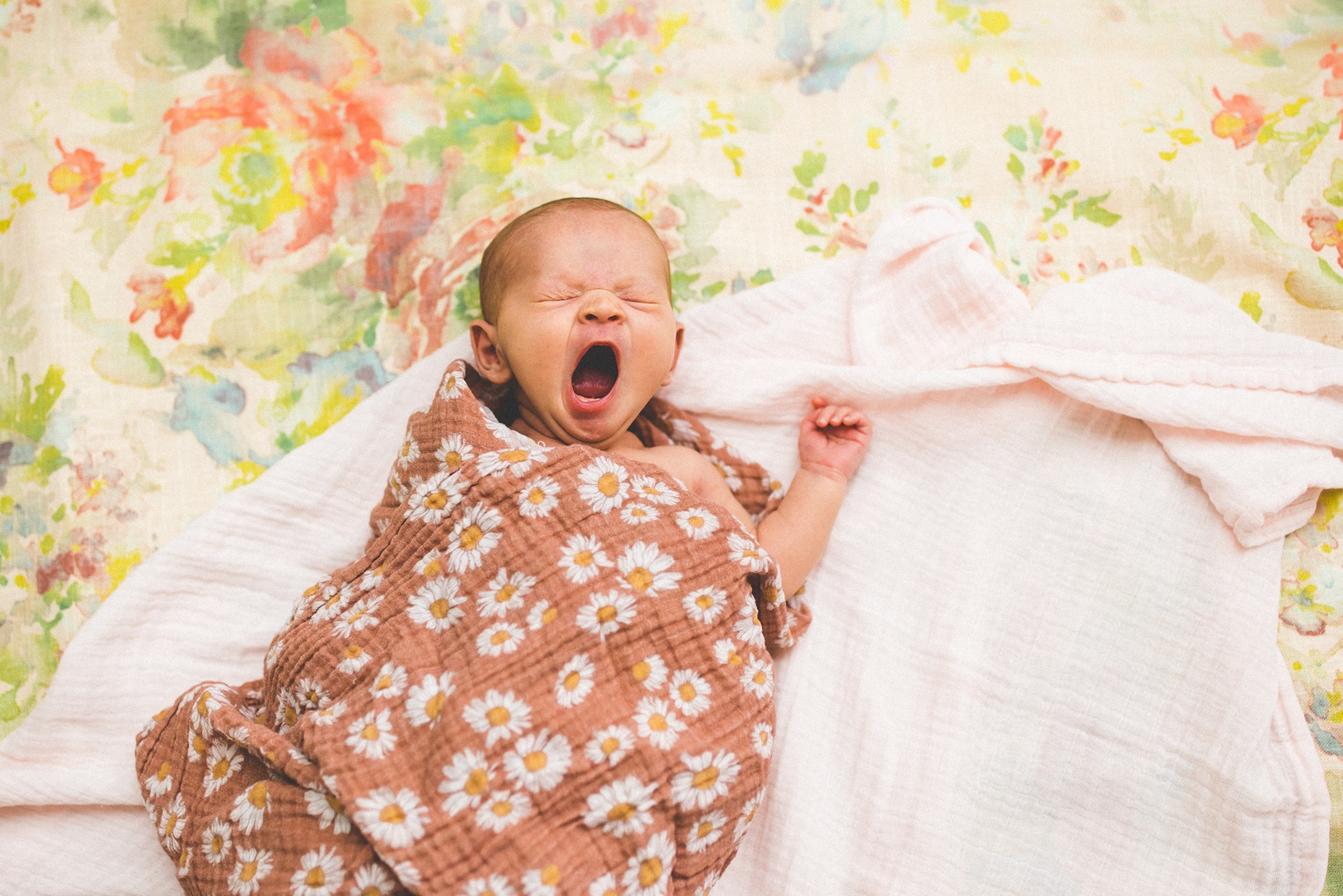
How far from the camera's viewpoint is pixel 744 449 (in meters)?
1.46

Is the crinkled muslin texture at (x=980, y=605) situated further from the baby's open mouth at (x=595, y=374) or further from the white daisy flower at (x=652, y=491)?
the white daisy flower at (x=652, y=491)

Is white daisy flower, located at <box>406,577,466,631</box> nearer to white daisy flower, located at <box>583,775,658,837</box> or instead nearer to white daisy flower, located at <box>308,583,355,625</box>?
white daisy flower, located at <box>308,583,355,625</box>

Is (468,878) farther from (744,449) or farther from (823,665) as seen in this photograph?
(744,449)

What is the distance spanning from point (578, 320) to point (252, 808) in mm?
684

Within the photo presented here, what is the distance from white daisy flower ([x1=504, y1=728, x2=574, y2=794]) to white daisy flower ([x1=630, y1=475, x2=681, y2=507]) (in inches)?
11.9

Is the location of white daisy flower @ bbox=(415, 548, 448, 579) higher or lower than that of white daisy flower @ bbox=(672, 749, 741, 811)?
higher

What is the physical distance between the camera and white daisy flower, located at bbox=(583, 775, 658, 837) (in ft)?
3.46

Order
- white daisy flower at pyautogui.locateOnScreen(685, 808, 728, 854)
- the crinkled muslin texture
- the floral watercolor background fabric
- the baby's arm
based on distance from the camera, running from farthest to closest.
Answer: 1. the floral watercolor background fabric
2. the baby's arm
3. the crinkled muslin texture
4. white daisy flower at pyautogui.locateOnScreen(685, 808, 728, 854)

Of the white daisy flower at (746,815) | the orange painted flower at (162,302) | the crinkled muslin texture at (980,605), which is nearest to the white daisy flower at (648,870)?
the white daisy flower at (746,815)

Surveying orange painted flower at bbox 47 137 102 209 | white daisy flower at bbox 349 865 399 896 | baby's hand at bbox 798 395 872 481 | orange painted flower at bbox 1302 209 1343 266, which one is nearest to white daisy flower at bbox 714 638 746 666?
baby's hand at bbox 798 395 872 481

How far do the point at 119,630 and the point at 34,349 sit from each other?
441 millimetres

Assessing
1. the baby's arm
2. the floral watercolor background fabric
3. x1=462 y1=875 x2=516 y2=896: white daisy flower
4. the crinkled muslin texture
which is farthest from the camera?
the floral watercolor background fabric

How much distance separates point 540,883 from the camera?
102 centimetres

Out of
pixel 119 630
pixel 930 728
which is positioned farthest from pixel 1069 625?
pixel 119 630
